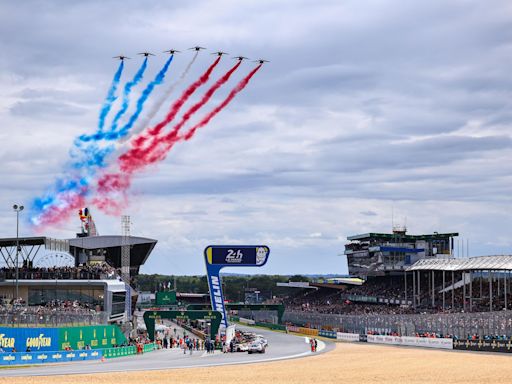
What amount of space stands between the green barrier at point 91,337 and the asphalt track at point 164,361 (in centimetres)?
298

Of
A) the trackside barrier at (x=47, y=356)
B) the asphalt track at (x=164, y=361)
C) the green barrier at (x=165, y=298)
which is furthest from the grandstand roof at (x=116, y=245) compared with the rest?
the trackside barrier at (x=47, y=356)

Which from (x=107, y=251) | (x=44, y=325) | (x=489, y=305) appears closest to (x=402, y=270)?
(x=489, y=305)

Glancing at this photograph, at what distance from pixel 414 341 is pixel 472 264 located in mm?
28668

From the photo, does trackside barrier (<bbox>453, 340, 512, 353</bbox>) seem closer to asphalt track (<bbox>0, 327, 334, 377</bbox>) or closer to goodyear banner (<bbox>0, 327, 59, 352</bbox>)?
asphalt track (<bbox>0, 327, 334, 377</bbox>)

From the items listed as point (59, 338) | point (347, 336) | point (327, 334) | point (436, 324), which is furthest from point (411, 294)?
point (59, 338)

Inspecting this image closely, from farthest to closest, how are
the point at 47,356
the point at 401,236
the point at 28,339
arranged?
the point at 401,236 < the point at 28,339 < the point at 47,356

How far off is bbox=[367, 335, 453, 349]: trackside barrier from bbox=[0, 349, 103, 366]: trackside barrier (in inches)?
1472

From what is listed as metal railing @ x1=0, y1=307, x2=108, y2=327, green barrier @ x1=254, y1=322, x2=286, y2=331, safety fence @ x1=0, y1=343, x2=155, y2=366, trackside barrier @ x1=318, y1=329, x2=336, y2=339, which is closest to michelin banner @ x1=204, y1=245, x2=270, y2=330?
metal railing @ x1=0, y1=307, x2=108, y2=327

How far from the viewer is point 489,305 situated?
11425 cm

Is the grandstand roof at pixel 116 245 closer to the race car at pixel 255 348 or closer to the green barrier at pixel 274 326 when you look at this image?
the green barrier at pixel 274 326

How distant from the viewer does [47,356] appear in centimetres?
6206

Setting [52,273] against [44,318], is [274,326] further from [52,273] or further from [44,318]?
[44,318]

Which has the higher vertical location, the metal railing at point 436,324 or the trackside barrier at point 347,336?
the metal railing at point 436,324

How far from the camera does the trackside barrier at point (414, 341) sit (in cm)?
8744
